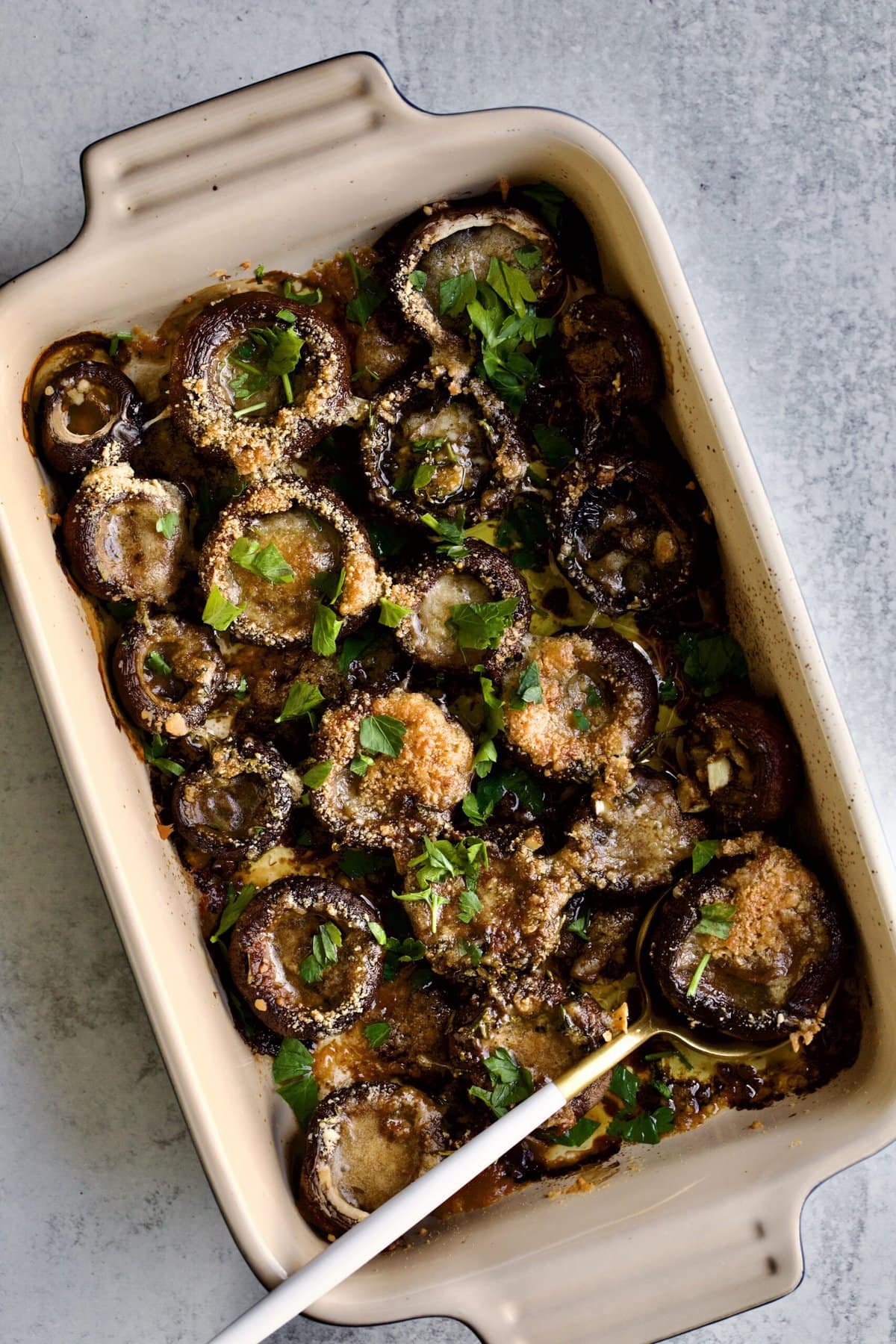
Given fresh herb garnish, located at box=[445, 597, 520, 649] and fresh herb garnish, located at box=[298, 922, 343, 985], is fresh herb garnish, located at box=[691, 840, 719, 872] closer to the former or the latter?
fresh herb garnish, located at box=[445, 597, 520, 649]

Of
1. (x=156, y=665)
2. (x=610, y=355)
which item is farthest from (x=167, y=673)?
(x=610, y=355)

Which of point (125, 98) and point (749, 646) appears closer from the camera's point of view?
point (749, 646)

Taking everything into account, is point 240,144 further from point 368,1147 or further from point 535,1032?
point 368,1147

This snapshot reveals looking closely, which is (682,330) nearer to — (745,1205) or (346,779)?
(346,779)

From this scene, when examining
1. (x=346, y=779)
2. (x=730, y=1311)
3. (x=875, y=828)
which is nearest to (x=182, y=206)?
(x=346, y=779)

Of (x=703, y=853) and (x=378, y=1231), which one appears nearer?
(x=378, y=1231)

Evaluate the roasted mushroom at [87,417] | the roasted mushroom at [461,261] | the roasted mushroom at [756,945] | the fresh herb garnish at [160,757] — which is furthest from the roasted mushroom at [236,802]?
the roasted mushroom at [461,261]

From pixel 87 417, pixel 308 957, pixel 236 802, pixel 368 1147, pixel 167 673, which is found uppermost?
pixel 87 417
